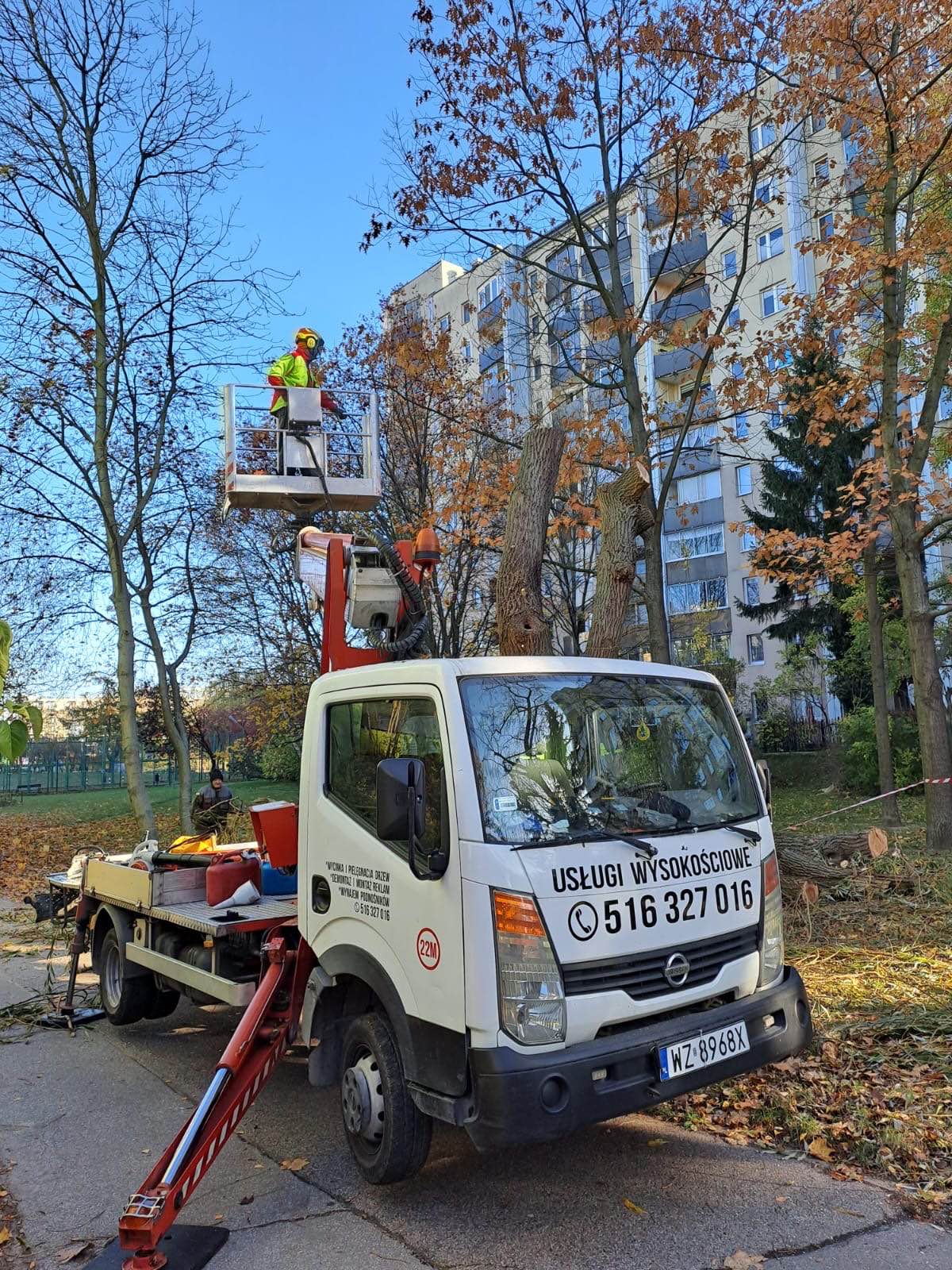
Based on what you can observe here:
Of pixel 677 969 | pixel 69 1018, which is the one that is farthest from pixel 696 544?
pixel 677 969

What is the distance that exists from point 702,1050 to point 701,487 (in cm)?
3801

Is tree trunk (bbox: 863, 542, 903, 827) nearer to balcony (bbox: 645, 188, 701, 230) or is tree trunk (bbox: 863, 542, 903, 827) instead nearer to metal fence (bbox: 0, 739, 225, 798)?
balcony (bbox: 645, 188, 701, 230)

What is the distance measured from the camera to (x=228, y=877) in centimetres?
565

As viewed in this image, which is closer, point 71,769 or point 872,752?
point 872,752

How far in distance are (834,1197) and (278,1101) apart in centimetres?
297

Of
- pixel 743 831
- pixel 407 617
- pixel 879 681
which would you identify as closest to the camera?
pixel 743 831

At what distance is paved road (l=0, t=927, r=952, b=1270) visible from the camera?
11.2 ft

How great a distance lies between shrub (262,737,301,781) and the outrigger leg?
1700 centimetres

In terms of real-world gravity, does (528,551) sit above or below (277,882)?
above

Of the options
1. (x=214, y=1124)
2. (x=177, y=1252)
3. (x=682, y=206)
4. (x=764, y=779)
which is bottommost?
(x=177, y=1252)

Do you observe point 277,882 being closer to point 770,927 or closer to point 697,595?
point 770,927

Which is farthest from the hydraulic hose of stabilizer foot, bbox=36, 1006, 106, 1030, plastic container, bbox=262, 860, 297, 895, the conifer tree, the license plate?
the conifer tree

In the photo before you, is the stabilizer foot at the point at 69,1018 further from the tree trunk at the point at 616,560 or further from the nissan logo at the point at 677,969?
the nissan logo at the point at 677,969

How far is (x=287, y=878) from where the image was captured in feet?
18.1
